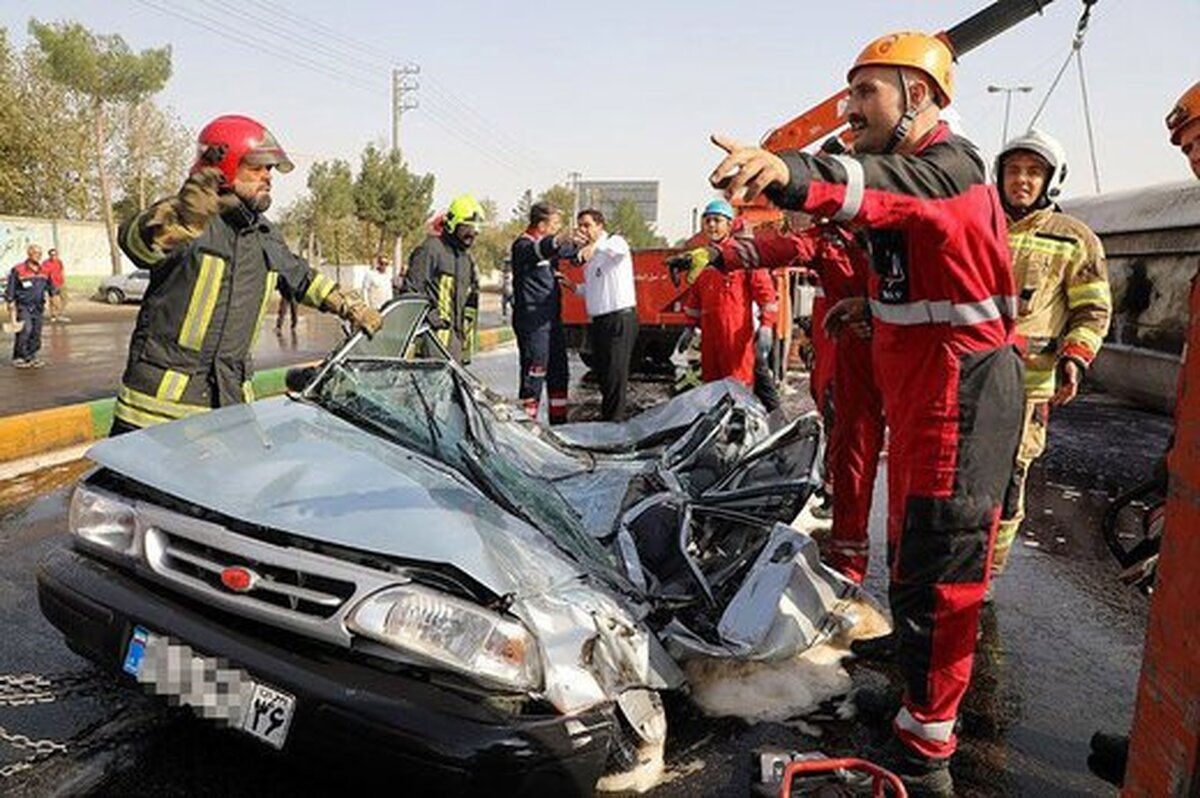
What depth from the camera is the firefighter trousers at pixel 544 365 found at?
7.05m

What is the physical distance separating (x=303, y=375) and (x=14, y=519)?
2.58 metres

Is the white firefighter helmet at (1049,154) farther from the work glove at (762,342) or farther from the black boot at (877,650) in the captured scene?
the work glove at (762,342)

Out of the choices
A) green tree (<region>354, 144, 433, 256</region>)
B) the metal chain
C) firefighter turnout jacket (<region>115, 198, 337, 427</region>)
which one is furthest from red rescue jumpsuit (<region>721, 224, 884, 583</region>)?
green tree (<region>354, 144, 433, 256</region>)

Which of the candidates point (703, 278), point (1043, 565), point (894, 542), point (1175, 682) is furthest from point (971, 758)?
point (703, 278)

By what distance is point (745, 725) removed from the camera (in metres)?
2.67

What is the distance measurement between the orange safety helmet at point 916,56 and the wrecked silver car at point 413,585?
1.34 m

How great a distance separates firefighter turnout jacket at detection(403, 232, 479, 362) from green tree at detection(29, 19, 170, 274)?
117 feet

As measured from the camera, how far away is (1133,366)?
33.9ft

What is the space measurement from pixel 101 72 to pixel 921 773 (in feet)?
155

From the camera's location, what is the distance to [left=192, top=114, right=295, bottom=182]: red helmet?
314cm

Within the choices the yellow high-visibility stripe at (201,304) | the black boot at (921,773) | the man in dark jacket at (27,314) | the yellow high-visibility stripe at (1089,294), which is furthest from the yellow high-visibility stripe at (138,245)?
the man in dark jacket at (27,314)

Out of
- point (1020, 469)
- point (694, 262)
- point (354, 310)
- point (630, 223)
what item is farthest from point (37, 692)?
point (630, 223)

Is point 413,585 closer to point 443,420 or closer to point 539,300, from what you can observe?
point 443,420

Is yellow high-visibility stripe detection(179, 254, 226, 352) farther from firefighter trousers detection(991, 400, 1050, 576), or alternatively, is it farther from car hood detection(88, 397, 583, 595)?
firefighter trousers detection(991, 400, 1050, 576)
